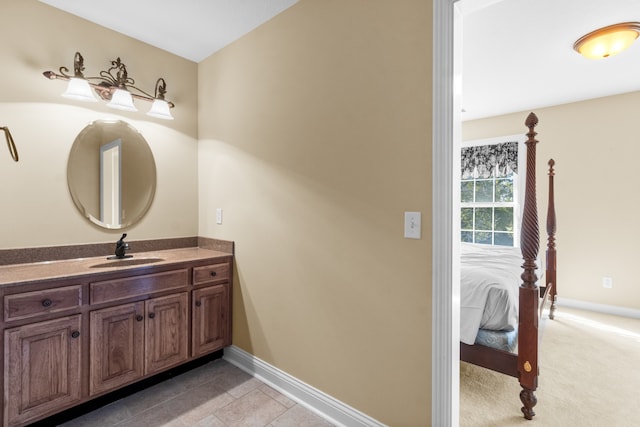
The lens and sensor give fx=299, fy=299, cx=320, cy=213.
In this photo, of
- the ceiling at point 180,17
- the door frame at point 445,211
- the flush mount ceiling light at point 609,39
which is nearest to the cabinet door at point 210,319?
the door frame at point 445,211

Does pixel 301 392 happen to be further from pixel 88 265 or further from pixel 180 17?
pixel 180 17

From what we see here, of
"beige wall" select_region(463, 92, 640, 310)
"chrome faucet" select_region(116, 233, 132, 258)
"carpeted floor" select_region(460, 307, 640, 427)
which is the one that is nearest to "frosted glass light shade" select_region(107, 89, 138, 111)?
"chrome faucet" select_region(116, 233, 132, 258)

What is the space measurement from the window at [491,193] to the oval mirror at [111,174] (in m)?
3.90

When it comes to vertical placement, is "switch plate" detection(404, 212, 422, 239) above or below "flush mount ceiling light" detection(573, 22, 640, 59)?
below

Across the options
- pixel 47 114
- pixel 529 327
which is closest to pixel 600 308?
pixel 529 327

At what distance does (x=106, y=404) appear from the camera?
1.85m

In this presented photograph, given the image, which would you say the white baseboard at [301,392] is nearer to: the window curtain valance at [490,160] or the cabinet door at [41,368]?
the cabinet door at [41,368]

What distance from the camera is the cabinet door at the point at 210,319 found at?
218 centimetres

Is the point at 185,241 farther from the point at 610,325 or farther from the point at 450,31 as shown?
the point at 610,325

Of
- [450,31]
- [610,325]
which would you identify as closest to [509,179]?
[610,325]

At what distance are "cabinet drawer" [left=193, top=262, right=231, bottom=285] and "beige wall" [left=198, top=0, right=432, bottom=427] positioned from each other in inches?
5.9

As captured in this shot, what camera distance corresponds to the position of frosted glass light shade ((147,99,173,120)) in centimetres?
232

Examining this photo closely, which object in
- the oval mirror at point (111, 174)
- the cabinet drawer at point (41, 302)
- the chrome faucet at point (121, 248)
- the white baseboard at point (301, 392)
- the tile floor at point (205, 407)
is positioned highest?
the oval mirror at point (111, 174)

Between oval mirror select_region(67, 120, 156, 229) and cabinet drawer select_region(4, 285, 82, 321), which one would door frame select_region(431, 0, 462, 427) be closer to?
cabinet drawer select_region(4, 285, 82, 321)
